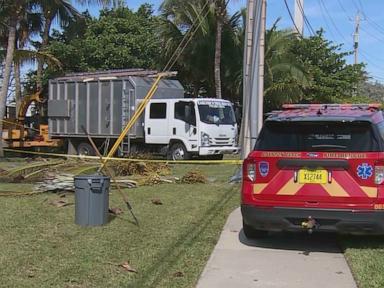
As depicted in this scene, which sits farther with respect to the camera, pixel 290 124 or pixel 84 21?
pixel 84 21

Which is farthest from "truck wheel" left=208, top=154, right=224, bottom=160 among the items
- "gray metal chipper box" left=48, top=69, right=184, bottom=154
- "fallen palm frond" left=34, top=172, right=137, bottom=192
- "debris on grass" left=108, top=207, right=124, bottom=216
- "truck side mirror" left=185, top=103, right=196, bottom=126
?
"debris on grass" left=108, top=207, right=124, bottom=216

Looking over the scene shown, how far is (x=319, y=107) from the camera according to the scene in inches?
332

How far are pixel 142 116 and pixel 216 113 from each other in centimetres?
266

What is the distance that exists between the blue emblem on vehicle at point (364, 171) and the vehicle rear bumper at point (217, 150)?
13.9 meters

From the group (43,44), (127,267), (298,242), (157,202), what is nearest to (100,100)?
(43,44)

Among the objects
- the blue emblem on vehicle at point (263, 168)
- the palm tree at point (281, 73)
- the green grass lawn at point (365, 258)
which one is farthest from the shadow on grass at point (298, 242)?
the palm tree at point (281, 73)

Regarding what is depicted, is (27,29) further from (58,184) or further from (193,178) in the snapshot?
(58,184)

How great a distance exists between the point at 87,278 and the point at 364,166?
329 centimetres

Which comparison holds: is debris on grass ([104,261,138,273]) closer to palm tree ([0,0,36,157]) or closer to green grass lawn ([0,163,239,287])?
green grass lawn ([0,163,239,287])

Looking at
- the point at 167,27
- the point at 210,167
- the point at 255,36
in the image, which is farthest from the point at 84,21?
the point at 255,36

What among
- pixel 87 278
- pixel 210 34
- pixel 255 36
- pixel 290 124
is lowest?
pixel 87 278

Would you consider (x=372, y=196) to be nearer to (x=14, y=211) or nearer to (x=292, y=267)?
(x=292, y=267)

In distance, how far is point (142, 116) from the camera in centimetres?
2214

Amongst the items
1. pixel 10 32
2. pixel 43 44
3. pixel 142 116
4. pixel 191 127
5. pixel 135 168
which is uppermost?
pixel 43 44
